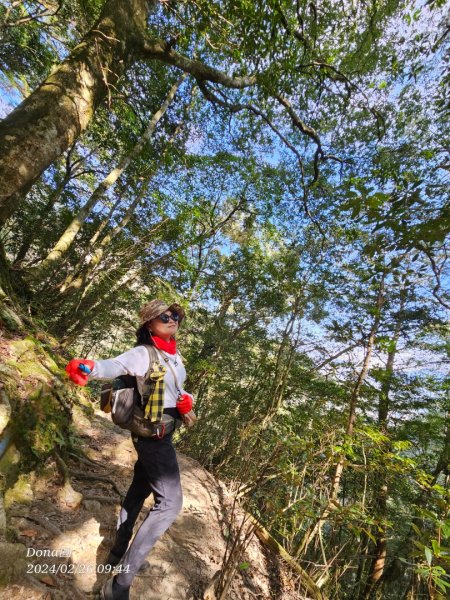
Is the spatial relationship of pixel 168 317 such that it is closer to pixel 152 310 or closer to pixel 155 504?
pixel 152 310

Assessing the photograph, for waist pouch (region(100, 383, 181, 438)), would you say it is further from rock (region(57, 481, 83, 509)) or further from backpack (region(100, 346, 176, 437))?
rock (region(57, 481, 83, 509))

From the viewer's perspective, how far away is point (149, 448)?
1896 millimetres

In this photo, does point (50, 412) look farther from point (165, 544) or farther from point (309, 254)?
point (309, 254)

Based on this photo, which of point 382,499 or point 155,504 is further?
point 382,499

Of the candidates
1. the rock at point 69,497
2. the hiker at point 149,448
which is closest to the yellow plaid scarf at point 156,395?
the hiker at point 149,448

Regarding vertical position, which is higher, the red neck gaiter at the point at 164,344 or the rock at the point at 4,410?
the red neck gaiter at the point at 164,344

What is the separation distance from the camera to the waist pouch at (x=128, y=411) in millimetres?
1778

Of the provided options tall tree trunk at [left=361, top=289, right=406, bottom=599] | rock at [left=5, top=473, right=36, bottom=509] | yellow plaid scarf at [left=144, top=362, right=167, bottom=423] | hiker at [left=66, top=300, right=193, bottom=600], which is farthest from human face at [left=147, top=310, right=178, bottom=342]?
tall tree trunk at [left=361, top=289, right=406, bottom=599]

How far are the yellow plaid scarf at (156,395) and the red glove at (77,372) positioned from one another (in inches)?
16.2

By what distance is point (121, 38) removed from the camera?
303 centimetres

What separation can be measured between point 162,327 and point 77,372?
68 cm

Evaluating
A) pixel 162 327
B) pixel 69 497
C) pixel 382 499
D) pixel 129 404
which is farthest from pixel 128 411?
pixel 382 499

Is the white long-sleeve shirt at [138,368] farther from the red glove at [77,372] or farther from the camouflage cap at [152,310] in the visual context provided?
the camouflage cap at [152,310]

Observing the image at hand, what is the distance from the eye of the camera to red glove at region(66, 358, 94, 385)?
1.50 meters
